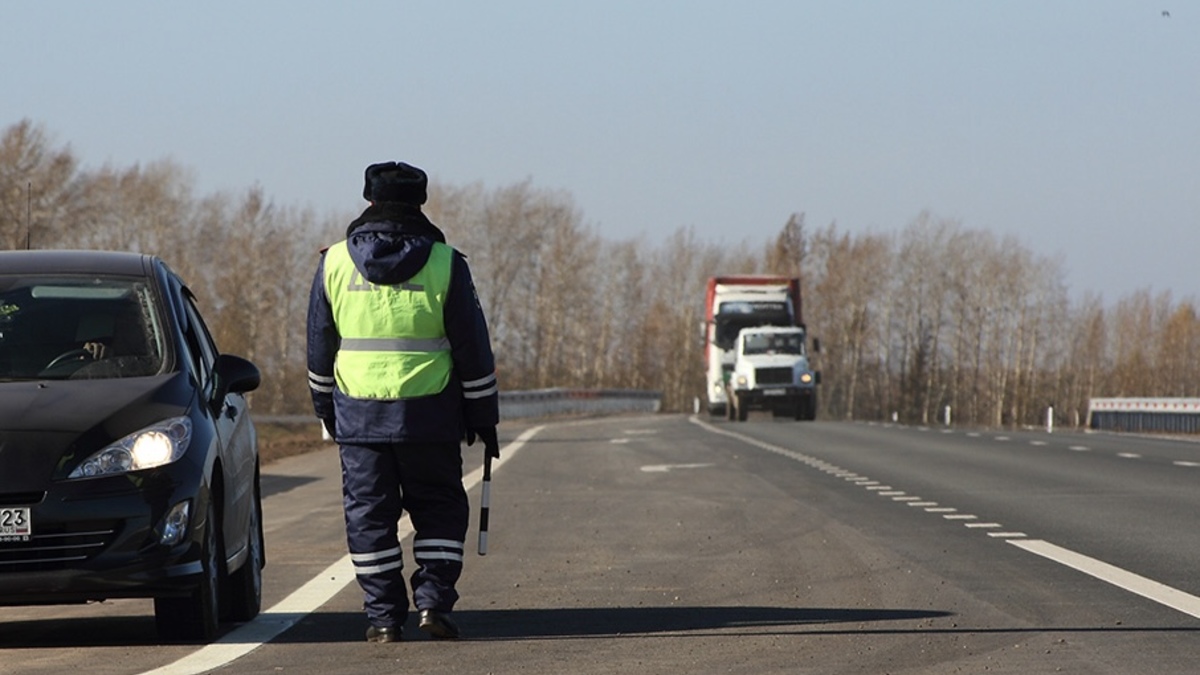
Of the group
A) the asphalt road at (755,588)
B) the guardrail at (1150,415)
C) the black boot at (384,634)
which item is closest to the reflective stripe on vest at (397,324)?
the black boot at (384,634)

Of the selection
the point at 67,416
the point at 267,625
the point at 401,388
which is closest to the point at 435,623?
the point at 401,388

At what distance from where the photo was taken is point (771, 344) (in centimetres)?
5797

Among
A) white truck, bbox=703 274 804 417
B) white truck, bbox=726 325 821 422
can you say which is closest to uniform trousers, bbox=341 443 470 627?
white truck, bbox=726 325 821 422

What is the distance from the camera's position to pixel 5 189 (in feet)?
312

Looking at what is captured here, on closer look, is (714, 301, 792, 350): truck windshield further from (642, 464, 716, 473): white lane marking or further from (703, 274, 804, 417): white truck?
(642, 464, 716, 473): white lane marking

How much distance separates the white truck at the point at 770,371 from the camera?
188ft

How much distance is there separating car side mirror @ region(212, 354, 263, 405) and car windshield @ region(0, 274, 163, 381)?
1.03ft

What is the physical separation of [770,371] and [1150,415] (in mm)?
9918

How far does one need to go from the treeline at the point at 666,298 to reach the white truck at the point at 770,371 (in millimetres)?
42810

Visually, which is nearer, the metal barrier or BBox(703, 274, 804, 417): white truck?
BBox(703, 274, 804, 417): white truck

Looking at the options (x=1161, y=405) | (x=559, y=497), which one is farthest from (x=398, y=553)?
(x=1161, y=405)

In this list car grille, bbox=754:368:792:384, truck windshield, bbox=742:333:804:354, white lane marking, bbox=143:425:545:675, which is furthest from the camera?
truck windshield, bbox=742:333:804:354

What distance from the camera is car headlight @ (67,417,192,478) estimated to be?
7.96 meters

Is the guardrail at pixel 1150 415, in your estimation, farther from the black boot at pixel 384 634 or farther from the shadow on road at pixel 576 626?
the black boot at pixel 384 634
